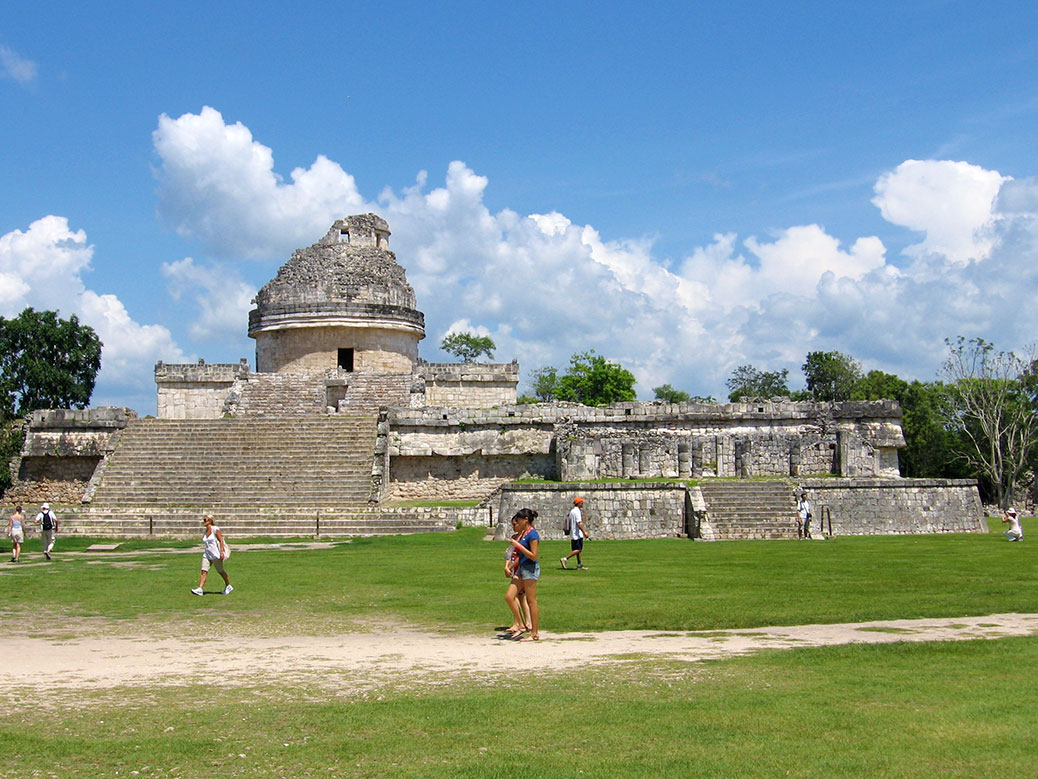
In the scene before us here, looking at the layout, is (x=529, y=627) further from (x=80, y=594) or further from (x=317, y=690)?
(x=80, y=594)

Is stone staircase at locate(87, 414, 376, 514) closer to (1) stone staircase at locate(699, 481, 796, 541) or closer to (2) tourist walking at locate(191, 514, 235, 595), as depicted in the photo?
(1) stone staircase at locate(699, 481, 796, 541)

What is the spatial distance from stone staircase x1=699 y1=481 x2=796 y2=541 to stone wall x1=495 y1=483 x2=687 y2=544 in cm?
76

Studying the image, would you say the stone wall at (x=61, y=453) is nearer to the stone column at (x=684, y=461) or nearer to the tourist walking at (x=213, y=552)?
the stone column at (x=684, y=461)

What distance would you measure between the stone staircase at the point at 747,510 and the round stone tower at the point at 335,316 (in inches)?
477

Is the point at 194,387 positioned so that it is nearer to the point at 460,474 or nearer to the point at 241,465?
the point at 241,465

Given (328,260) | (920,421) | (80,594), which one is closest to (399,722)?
(80,594)

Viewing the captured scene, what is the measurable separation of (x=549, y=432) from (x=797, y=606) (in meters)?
15.3

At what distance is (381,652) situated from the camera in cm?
853

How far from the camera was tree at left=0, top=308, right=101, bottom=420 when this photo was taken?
38562 millimetres

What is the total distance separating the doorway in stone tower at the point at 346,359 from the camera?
102ft

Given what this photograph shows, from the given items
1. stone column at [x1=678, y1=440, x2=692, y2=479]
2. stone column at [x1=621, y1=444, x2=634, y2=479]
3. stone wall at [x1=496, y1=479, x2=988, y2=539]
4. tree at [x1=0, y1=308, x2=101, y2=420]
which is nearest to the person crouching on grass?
stone wall at [x1=496, y1=479, x2=988, y2=539]

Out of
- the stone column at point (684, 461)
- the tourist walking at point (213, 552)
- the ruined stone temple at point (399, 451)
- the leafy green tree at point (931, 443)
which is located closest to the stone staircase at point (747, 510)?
the ruined stone temple at point (399, 451)

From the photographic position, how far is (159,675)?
770cm

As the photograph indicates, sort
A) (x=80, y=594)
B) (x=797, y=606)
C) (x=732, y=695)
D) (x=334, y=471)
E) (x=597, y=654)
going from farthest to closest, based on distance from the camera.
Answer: (x=334, y=471) < (x=80, y=594) < (x=797, y=606) < (x=597, y=654) < (x=732, y=695)
